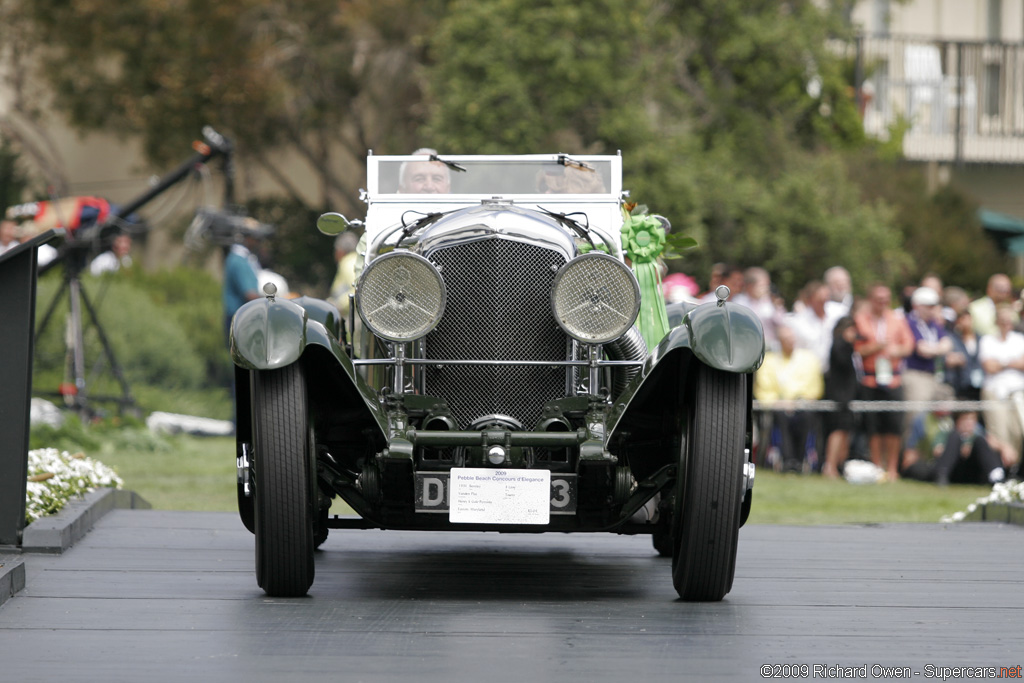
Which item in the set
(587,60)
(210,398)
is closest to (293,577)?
(210,398)

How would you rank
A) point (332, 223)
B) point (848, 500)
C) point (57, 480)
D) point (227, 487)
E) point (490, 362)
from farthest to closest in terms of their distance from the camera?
point (848, 500) → point (227, 487) → point (57, 480) → point (332, 223) → point (490, 362)

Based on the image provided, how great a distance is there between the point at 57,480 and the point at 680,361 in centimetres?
368

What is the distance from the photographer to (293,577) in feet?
18.5

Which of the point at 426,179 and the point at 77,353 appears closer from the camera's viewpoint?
the point at 426,179

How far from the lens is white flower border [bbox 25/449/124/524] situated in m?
7.31

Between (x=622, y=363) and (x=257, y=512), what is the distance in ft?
5.12

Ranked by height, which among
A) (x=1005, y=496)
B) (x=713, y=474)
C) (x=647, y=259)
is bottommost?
(x=1005, y=496)

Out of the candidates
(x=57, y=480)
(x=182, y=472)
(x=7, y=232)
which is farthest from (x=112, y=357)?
(x=57, y=480)

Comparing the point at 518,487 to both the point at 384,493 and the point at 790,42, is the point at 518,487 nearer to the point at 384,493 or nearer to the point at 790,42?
the point at 384,493

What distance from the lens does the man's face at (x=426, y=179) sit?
7.44 metres

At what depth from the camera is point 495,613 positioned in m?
5.40

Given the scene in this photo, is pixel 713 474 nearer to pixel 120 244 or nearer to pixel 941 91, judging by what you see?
pixel 120 244

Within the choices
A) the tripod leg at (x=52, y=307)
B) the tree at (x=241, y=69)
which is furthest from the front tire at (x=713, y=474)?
the tree at (x=241, y=69)

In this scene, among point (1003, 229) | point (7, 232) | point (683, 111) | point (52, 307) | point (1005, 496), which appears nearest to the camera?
point (1005, 496)
